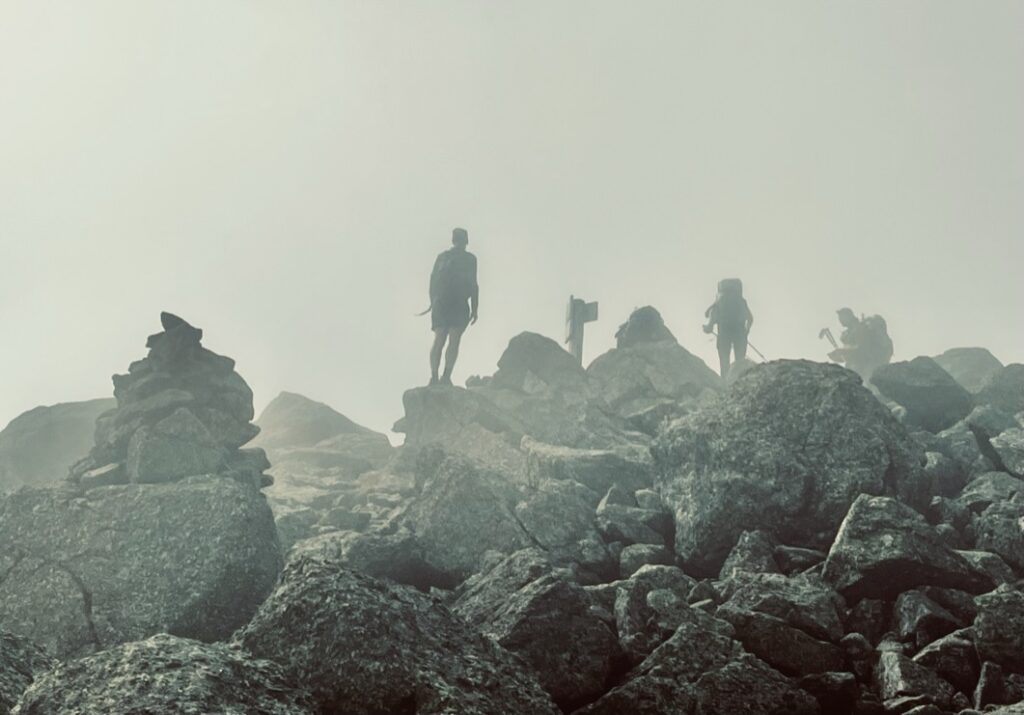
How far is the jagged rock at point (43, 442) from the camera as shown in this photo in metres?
31.7

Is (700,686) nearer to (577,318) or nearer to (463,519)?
(463,519)

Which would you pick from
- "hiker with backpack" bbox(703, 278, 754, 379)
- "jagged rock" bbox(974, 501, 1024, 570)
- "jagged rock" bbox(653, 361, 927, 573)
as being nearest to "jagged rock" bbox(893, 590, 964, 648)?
"jagged rock" bbox(974, 501, 1024, 570)

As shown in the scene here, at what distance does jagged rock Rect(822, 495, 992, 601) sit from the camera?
40.0 ft

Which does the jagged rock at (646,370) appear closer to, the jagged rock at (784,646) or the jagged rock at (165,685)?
the jagged rock at (784,646)

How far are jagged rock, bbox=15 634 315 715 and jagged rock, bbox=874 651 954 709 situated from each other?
7.00 metres

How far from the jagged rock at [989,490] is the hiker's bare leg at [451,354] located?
20075 mm

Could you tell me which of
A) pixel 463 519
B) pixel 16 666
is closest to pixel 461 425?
pixel 463 519

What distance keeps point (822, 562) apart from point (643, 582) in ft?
12.6

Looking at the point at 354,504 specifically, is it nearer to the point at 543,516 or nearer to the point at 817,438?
the point at 543,516

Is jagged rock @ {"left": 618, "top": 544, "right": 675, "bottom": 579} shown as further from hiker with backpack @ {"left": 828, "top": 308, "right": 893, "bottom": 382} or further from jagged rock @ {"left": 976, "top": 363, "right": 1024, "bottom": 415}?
hiker with backpack @ {"left": 828, "top": 308, "right": 893, "bottom": 382}

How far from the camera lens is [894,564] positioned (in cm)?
1216

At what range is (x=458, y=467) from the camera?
60.6 ft

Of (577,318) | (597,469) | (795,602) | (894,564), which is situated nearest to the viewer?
(795,602)

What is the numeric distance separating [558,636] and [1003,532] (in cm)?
886
